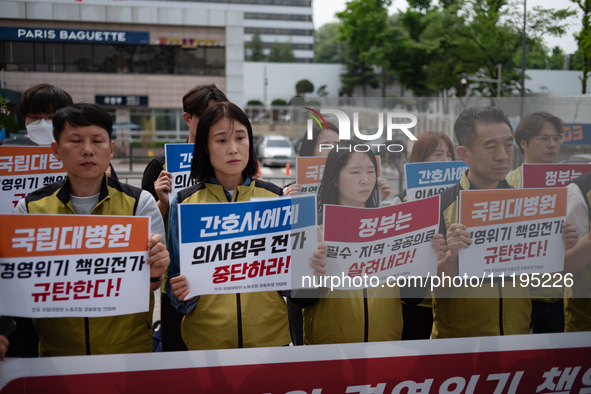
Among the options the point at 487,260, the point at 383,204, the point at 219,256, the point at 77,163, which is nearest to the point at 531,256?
the point at 487,260

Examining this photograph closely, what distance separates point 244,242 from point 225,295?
0.28 metres

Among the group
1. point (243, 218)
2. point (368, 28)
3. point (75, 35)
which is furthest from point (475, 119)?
point (368, 28)

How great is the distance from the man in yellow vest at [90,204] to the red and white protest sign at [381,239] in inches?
31.7

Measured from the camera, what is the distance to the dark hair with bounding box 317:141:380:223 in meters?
2.38

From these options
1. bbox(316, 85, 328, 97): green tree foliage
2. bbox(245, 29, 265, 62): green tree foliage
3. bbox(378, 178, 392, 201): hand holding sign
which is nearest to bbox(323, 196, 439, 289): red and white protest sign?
bbox(378, 178, 392, 201): hand holding sign

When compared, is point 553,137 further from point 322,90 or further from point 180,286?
point 322,90

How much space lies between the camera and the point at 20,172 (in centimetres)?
357

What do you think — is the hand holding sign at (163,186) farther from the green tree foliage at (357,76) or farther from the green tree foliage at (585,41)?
the green tree foliage at (357,76)

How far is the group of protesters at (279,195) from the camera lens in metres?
2.29

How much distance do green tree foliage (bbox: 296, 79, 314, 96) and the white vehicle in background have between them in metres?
35.0

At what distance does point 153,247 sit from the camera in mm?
2166

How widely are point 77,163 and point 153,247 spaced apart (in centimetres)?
57

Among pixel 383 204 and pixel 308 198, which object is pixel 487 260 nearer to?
pixel 383 204

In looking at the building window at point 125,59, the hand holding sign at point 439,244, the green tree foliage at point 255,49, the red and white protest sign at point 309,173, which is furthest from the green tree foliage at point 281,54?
the hand holding sign at point 439,244
